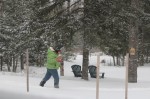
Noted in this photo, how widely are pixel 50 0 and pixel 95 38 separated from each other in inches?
140

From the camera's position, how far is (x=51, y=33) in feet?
Answer: 70.9

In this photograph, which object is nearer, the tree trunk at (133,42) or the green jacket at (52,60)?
the green jacket at (52,60)

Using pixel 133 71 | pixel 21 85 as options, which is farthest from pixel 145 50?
pixel 21 85

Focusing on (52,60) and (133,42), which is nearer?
(52,60)

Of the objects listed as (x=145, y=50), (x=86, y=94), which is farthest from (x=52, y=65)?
(x=145, y=50)

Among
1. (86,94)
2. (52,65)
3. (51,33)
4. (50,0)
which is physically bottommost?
(86,94)

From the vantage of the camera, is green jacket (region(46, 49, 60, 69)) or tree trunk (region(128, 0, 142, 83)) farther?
tree trunk (region(128, 0, 142, 83))

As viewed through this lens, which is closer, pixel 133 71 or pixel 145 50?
pixel 133 71

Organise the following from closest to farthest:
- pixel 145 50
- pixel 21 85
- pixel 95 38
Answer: pixel 21 85, pixel 95 38, pixel 145 50

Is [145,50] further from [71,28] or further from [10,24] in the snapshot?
[71,28]

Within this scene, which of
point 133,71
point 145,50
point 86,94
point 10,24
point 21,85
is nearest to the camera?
point 86,94

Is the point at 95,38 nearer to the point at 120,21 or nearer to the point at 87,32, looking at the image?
the point at 87,32

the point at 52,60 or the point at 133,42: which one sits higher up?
the point at 133,42

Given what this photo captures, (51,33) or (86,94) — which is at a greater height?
(51,33)
